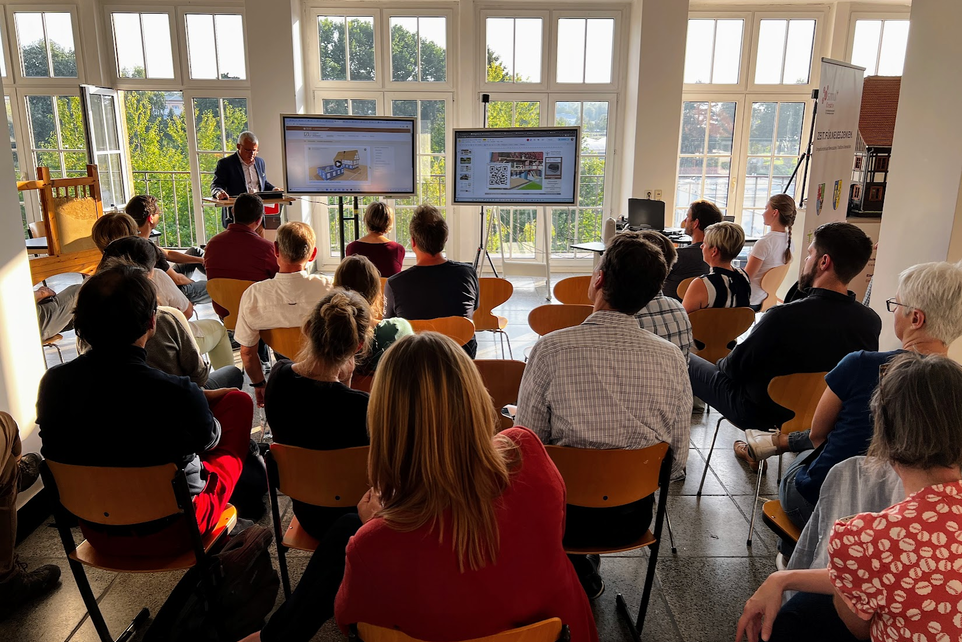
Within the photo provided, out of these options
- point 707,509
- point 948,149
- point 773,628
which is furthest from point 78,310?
point 948,149

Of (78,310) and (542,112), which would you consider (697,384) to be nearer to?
(78,310)

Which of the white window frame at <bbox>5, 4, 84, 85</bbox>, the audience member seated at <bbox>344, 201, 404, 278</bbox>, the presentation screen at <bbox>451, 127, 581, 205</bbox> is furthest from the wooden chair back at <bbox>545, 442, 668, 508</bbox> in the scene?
the white window frame at <bbox>5, 4, 84, 85</bbox>

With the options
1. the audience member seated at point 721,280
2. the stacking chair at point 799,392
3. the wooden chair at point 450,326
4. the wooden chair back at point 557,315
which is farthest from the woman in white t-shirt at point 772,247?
the wooden chair at point 450,326

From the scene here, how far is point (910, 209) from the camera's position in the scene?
408 centimetres

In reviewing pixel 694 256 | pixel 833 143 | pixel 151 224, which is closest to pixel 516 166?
pixel 694 256

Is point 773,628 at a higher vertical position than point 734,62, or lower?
lower

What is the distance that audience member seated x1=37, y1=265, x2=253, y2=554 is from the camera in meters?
1.88

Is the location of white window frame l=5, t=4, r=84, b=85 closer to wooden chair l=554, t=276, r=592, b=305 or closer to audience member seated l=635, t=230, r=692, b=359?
wooden chair l=554, t=276, r=592, b=305

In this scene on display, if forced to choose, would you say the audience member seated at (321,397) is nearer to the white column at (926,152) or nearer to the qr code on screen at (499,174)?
the white column at (926,152)

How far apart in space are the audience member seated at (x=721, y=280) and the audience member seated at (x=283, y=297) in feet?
6.46

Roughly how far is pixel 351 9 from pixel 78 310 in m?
6.65

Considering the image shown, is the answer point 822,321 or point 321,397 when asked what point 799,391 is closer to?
point 822,321

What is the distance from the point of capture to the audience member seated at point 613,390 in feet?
6.47

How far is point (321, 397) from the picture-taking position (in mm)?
2002
